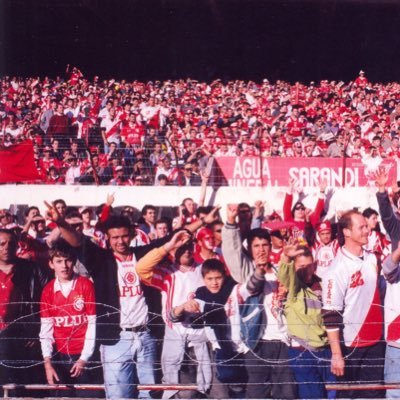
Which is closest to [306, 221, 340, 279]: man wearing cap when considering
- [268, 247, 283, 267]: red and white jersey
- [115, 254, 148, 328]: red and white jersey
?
[268, 247, 283, 267]: red and white jersey

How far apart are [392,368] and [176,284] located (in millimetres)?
2071

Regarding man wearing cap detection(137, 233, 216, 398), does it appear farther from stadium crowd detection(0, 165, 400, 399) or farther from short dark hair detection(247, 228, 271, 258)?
short dark hair detection(247, 228, 271, 258)

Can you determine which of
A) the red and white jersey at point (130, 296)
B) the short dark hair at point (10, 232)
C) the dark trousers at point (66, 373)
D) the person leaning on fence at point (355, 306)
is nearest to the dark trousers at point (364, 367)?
the person leaning on fence at point (355, 306)

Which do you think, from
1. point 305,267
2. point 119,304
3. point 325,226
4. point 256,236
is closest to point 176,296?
point 119,304

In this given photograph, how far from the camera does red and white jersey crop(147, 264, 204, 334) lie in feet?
16.3

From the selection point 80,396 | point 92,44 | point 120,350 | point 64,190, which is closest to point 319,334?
point 120,350

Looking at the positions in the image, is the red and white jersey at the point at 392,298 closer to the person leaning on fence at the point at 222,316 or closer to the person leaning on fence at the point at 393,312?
the person leaning on fence at the point at 393,312

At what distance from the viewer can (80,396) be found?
503 centimetres

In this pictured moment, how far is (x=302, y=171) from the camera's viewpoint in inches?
202

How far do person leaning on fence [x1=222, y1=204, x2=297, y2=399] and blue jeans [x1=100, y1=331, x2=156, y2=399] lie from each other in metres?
0.87

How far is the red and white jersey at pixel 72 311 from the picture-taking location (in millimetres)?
4977

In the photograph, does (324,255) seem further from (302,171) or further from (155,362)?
(155,362)

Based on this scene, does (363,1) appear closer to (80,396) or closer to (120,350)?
(120,350)

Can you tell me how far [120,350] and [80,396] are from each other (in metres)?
0.56
